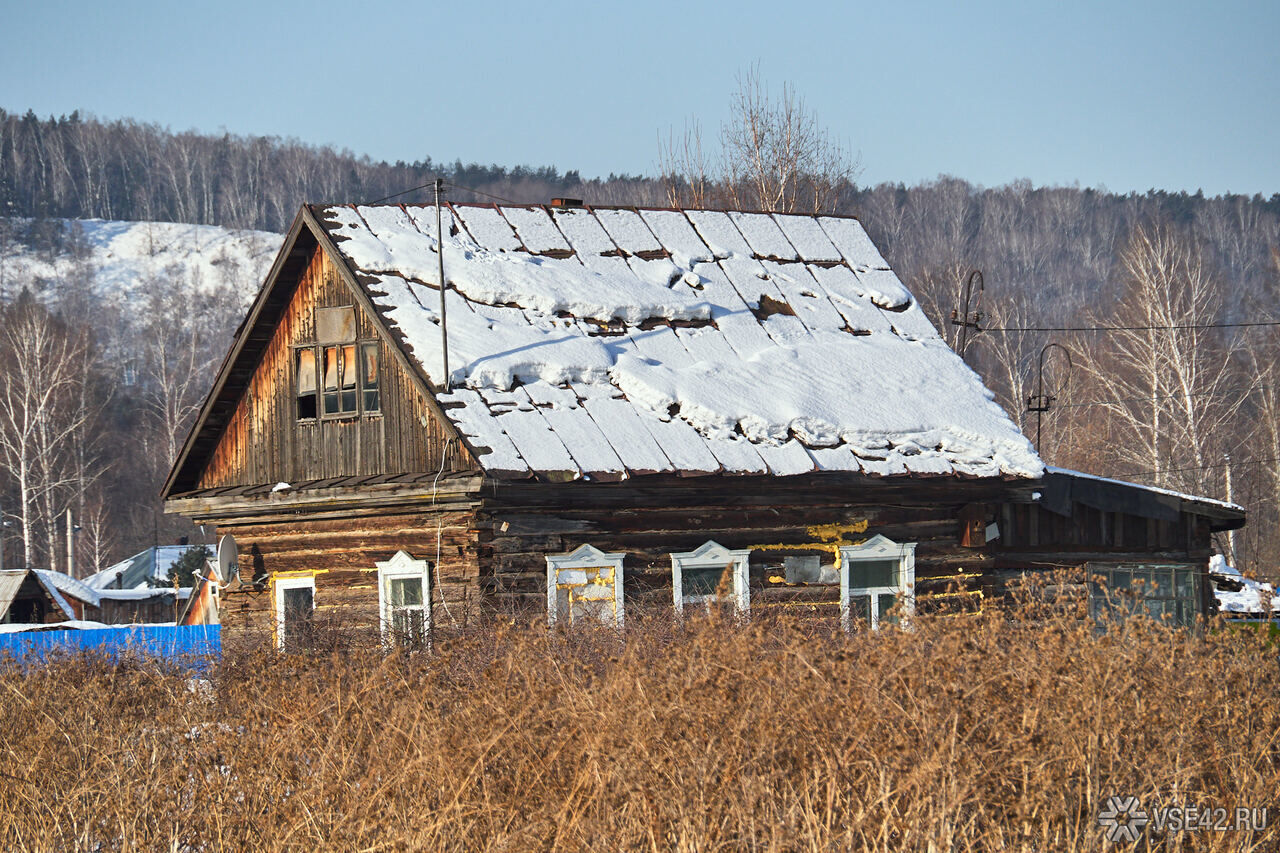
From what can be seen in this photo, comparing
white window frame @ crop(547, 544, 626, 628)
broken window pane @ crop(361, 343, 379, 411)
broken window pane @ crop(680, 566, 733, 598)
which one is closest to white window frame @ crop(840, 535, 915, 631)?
broken window pane @ crop(680, 566, 733, 598)

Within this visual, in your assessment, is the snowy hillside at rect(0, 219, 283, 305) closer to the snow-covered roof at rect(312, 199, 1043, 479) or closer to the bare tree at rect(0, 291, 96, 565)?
the bare tree at rect(0, 291, 96, 565)

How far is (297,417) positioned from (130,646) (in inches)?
153

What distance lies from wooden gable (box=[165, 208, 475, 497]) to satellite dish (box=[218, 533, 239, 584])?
0.71 m

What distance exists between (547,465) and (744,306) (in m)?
4.67

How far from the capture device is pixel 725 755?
6.66 m

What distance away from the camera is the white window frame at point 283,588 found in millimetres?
15492

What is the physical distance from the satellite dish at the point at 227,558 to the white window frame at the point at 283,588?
62 cm

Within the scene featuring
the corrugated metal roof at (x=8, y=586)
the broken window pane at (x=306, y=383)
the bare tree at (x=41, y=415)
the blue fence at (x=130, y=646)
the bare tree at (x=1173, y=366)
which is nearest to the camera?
the blue fence at (x=130, y=646)

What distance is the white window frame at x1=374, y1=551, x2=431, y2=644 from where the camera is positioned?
14305 millimetres

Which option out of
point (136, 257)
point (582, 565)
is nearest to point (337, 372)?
point (582, 565)

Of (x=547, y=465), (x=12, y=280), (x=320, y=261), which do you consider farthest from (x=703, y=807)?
(x=12, y=280)

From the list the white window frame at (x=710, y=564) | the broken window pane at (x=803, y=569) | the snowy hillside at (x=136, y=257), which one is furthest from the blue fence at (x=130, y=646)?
the snowy hillside at (x=136, y=257)

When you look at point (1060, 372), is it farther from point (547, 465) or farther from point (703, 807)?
point (703, 807)

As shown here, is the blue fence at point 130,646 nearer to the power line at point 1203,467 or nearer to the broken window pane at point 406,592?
the broken window pane at point 406,592
